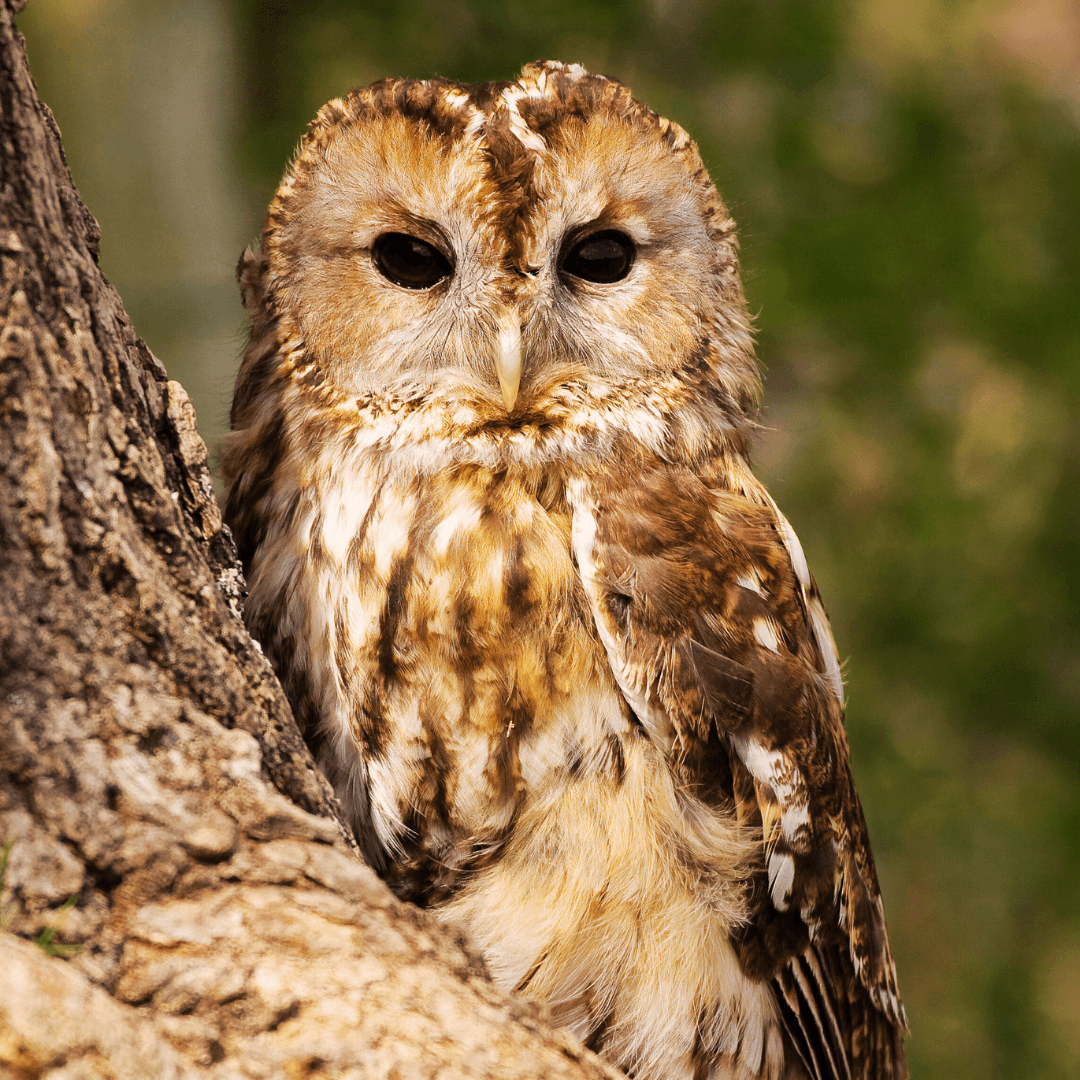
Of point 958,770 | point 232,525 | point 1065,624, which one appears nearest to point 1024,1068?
point 958,770

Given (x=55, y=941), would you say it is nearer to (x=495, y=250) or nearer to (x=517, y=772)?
(x=517, y=772)

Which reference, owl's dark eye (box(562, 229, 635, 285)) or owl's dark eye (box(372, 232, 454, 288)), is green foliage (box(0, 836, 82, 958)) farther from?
owl's dark eye (box(562, 229, 635, 285))

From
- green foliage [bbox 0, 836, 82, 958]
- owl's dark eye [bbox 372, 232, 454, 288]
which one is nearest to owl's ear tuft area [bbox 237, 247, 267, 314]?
owl's dark eye [bbox 372, 232, 454, 288]

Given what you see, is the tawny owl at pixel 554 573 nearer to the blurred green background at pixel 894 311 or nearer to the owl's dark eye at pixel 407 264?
the owl's dark eye at pixel 407 264

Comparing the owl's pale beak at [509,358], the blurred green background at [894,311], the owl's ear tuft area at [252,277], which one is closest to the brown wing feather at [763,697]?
the owl's pale beak at [509,358]

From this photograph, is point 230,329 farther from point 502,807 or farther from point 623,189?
point 502,807

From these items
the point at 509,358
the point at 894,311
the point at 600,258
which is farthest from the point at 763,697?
the point at 894,311

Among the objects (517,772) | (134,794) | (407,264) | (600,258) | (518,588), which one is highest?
(600,258)
